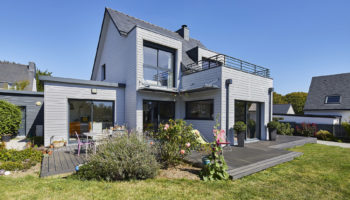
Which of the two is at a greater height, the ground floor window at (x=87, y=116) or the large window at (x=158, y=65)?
the large window at (x=158, y=65)

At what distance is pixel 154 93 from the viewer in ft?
28.1

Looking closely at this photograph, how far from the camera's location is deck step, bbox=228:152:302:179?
434cm

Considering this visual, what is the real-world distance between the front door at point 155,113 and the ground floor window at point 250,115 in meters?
3.58

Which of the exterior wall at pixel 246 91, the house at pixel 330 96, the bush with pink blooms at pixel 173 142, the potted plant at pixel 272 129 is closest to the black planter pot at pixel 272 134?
the potted plant at pixel 272 129

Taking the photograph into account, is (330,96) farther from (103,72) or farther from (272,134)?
(103,72)

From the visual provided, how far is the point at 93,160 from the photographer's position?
13.1 feet

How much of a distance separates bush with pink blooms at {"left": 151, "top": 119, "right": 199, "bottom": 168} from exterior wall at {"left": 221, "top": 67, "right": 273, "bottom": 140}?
119 inches

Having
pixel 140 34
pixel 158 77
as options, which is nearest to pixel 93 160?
pixel 158 77

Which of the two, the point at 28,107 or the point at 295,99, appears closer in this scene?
the point at 28,107

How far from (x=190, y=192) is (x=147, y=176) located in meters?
1.18

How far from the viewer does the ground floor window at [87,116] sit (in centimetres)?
759

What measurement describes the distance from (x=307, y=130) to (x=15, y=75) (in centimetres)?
3433

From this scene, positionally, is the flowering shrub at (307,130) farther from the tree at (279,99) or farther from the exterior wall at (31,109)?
the tree at (279,99)

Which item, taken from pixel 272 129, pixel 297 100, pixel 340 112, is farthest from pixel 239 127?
pixel 297 100
